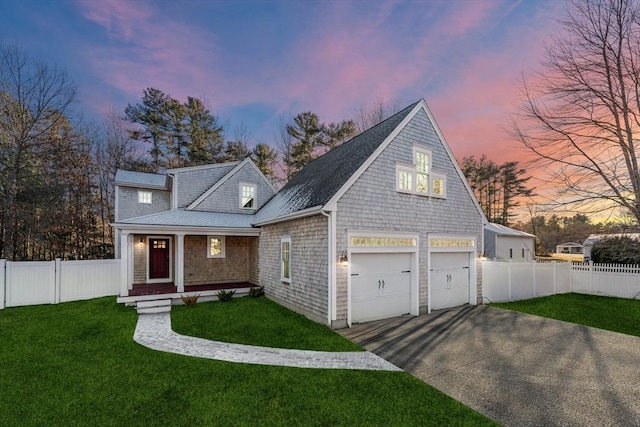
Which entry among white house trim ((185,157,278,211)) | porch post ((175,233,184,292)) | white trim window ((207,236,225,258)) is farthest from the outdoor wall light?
white house trim ((185,157,278,211))

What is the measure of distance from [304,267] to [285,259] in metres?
1.66

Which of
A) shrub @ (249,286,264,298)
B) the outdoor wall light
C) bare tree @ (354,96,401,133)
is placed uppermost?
bare tree @ (354,96,401,133)

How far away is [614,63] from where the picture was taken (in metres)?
8.96

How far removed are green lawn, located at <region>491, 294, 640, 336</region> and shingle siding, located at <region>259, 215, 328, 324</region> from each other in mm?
7350

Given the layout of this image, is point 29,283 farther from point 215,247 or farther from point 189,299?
point 215,247

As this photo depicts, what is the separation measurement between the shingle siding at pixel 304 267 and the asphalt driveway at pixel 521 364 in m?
1.36

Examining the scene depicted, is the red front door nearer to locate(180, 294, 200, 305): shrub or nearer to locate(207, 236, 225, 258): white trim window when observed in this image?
locate(207, 236, 225, 258): white trim window

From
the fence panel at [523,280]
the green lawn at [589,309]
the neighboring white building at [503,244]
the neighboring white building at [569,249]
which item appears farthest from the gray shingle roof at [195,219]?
the neighboring white building at [569,249]

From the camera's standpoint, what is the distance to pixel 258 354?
6.02 m

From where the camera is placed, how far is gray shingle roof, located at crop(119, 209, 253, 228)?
11.4 m

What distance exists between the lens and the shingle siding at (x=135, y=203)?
14.6 metres

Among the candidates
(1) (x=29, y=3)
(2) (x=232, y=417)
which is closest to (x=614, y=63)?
(2) (x=232, y=417)

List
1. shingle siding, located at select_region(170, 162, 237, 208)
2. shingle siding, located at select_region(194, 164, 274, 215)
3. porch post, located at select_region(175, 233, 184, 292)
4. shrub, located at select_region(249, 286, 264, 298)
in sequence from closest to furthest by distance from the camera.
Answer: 1. porch post, located at select_region(175, 233, 184, 292)
2. shrub, located at select_region(249, 286, 264, 298)
3. shingle siding, located at select_region(170, 162, 237, 208)
4. shingle siding, located at select_region(194, 164, 274, 215)

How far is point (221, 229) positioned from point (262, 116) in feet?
54.3
